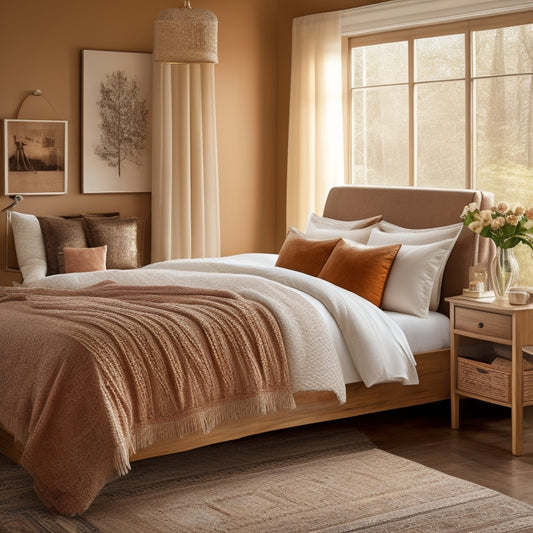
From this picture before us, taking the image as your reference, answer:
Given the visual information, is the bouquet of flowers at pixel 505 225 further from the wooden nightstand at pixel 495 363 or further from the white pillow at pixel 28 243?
the white pillow at pixel 28 243

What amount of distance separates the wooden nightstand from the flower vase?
0.44 feet

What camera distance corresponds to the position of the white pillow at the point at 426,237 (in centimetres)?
493

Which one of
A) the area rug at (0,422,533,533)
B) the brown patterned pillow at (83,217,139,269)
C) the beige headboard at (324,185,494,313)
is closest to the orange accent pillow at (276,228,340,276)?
the beige headboard at (324,185,494,313)

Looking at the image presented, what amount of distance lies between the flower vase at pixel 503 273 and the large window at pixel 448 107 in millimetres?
1140

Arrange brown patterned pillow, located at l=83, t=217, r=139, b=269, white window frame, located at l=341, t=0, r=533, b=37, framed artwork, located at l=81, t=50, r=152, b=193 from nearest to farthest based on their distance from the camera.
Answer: white window frame, located at l=341, t=0, r=533, b=37, brown patterned pillow, located at l=83, t=217, r=139, b=269, framed artwork, located at l=81, t=50, r=152, b=193

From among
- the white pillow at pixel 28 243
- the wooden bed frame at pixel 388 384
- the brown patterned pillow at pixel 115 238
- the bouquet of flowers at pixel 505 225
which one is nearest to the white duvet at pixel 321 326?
the wooden bed frame at pixel 388 384

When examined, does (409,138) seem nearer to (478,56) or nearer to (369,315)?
(478,56)

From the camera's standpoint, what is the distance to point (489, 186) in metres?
5.88

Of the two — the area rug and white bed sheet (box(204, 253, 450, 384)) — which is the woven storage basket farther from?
the area rug

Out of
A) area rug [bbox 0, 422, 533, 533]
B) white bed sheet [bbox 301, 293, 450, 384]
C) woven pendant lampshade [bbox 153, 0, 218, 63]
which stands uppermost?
woven pendant lampshade [bbox 153, 0, 218, 63]

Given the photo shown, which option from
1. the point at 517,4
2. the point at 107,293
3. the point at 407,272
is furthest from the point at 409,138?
the point at 107,293

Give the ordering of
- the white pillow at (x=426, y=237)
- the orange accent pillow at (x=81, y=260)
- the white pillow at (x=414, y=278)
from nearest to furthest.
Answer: the white pillow at (x=414, y=278)
the white pillow at (x=426, y=237)
the orange accent pillow at (x=81, y=260)

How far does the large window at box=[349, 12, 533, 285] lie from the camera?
566cm

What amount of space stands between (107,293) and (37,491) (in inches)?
49.5
